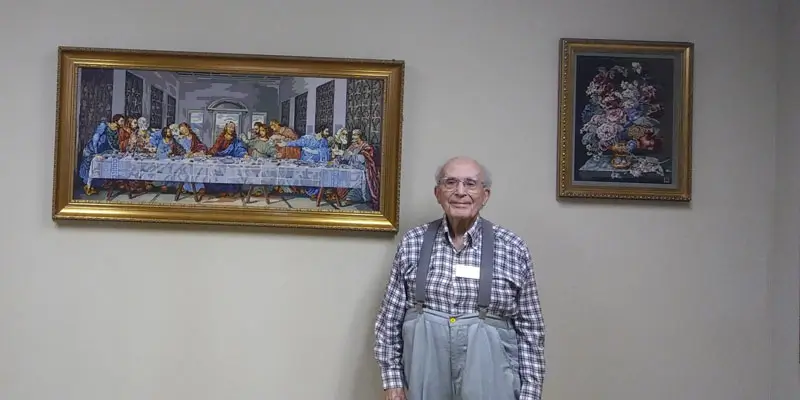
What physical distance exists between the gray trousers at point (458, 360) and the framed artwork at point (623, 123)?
2.28 feet

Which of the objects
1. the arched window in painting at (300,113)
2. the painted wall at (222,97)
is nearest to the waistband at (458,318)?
the arched window in painting at (300,113)

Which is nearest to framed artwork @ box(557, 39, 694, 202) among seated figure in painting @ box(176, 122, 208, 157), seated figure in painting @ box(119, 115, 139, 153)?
seated figure in painting @ box(176, 122, 208, 157)

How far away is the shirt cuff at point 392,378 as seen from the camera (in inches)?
73.4

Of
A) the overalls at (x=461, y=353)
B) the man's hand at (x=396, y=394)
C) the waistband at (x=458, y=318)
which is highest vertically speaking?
the waistband at (x=458, y=318)

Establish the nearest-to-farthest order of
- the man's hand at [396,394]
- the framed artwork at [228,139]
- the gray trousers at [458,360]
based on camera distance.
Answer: the gray trousers at [458,360], the man's hand at [396,394], the framed artwork at [228,139]

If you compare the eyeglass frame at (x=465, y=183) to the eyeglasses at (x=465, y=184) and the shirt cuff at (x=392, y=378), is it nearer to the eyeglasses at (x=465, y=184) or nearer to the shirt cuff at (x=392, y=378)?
the eyeglasses at (x=465, y=184)

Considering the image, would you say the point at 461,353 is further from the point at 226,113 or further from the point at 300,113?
the point at 226,113

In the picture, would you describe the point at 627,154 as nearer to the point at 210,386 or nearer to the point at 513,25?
the point at 513,25

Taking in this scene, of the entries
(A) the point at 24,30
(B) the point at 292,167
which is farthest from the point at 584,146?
(A) the point at 24,30

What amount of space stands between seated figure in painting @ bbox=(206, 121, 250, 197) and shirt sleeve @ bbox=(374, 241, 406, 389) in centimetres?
71

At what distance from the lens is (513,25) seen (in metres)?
2.26

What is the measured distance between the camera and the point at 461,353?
1.77 m

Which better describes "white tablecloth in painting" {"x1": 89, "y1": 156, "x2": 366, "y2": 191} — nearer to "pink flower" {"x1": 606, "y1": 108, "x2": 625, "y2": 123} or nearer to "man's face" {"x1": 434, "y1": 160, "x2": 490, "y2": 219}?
"man's face" {"x1": 434, "y1": 160, "x2": 490, "y2": 219}

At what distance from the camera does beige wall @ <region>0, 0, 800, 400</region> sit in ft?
7.26
